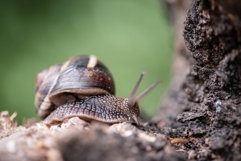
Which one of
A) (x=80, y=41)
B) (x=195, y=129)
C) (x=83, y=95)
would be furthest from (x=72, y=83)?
(x=80, y=41)

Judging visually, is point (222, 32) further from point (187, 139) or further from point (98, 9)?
point (98, 9)

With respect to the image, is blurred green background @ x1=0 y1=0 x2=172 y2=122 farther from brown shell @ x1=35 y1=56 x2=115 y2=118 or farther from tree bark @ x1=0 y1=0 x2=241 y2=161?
tree bark @ x1=0 y1=0 x2=241 y2=161

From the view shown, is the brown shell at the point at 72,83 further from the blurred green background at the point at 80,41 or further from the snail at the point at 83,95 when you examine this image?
the blurred green background at the point at 80,41

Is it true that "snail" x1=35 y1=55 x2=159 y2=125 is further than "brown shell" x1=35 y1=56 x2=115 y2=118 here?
No

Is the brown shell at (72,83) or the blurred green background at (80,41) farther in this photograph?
the blurred green background at (80,41)

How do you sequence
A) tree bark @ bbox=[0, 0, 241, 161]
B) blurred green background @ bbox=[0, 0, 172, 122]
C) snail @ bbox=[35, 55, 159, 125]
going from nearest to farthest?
tree bark @ bbox=[0, 0, 241, 161] → snail @ bbox=[35, 55, 159, 125] → blurred green background @ bbox=[0, 0, 172, 122]

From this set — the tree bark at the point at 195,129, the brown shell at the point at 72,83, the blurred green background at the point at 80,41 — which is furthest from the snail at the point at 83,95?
Answer: the blurred green background at the point at 80,41

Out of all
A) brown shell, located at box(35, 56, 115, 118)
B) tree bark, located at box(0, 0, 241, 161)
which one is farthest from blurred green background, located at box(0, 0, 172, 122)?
tree bark, located at box(0, 0, 241, 161)

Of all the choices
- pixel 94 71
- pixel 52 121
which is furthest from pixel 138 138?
pixel 94 71
